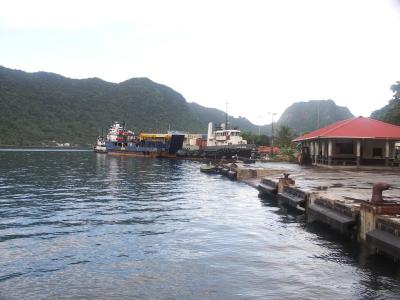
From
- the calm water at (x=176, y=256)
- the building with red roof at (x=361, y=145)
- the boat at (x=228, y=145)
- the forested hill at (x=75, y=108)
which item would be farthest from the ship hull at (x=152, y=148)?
the calm water at (x=176, y=256)

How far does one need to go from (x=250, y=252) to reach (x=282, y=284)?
269cm

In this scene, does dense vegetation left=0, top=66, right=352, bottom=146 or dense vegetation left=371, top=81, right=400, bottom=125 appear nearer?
dense vegetation left=371, top=81, right=400, bottom=125

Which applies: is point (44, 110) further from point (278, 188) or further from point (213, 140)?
point (278, 188)

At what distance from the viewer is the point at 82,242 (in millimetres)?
12883

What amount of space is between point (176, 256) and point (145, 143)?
7741 cm

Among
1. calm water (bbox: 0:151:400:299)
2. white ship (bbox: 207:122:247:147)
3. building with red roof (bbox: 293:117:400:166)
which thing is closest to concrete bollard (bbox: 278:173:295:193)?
calm water (bbox: 0:151:400:299)

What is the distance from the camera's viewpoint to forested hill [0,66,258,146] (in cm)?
13912

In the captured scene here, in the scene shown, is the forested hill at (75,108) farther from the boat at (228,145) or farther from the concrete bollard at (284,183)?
the concrete bollard at (284,183)

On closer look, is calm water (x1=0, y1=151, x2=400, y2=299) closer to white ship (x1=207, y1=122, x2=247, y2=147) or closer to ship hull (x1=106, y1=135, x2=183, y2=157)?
white ship (x1=207, y1=122, x2=247, y2=147)

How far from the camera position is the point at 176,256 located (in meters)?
11.5

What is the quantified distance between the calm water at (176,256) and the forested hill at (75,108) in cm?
12748

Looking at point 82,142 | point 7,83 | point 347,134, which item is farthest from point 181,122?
point 347,134

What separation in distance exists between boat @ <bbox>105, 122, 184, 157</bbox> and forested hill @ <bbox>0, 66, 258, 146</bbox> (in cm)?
5079

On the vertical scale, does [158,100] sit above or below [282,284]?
above
